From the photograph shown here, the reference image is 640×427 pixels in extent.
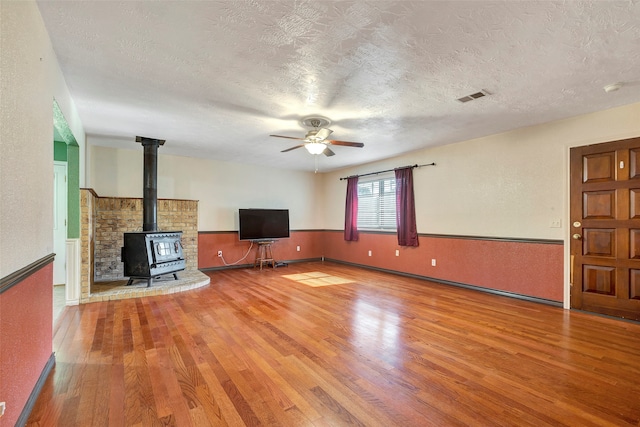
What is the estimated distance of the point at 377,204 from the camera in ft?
21.4

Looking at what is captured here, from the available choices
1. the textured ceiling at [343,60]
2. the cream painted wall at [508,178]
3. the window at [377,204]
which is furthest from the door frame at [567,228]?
the window at [377,204]

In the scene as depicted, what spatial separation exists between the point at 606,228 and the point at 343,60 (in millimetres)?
3554

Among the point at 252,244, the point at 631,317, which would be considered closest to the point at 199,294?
the point at 252,244

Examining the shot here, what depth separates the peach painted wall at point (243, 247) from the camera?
629 cm

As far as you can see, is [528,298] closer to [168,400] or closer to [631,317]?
[631,317]

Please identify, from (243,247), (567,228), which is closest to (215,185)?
(243,247)

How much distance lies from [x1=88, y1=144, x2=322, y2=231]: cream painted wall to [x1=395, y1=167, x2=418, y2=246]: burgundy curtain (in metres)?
2.70

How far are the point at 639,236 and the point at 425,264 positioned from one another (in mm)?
2773

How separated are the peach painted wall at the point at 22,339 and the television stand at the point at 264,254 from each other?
4.71m

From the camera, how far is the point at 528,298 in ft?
13.3

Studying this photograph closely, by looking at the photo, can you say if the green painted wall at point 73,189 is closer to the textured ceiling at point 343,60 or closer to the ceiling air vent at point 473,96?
the textured ceiling at point 343,60

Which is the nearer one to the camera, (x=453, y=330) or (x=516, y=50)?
(x=516, y=50)

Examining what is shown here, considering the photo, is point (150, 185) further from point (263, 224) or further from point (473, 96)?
point (473, 96)

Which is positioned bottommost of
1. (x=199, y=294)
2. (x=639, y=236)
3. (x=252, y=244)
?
(x=199, y=294)
